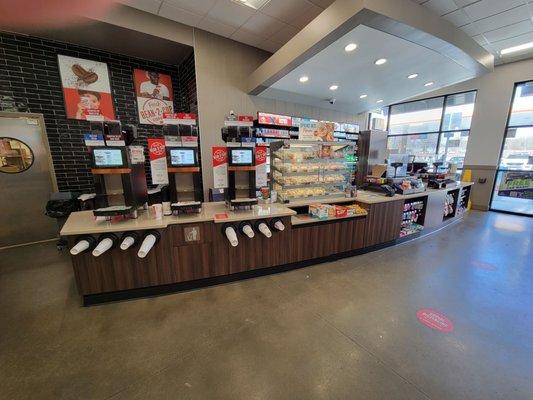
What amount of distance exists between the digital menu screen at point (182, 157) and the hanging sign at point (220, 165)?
0.26 meters

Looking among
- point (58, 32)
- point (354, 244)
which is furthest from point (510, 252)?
point (58, 32)

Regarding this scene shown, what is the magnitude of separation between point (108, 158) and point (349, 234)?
3.33m

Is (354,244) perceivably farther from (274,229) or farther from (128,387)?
(128,387)

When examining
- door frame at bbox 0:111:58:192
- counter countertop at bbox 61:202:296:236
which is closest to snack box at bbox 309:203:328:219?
counter countertop at bbox 61:202:296:236

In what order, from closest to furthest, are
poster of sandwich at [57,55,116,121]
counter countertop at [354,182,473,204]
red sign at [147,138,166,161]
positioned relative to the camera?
red sign at [147,138,166,161]
counter countertop at [354,182,473,204]
poster of sandwich at [57,55,116,121]

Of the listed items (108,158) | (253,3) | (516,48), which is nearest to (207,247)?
(108,158)

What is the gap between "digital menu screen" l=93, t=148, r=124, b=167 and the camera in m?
2.15

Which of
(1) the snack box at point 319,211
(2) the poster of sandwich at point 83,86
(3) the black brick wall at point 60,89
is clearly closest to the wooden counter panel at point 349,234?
(1) the snack box at point 319,211

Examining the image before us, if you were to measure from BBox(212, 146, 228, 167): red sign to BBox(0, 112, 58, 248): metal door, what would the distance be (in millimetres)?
3898

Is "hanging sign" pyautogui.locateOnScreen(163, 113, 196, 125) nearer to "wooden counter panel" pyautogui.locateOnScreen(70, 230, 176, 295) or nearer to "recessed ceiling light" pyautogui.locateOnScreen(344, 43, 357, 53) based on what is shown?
"wooden counter panel" pyautogui.locateOnScreen(70, 230, 176, 295)

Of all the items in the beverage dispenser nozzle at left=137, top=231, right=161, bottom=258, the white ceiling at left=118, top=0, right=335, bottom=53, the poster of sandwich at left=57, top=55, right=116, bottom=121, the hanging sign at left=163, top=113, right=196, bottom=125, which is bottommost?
the beverage dispenser nozzle at left=137, top=231, right=161, bottom=258

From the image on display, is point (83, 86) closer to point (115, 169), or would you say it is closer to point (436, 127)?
point (115, 169)

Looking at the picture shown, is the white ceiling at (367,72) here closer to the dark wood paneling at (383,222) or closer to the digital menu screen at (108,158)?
the dark wood paneling at (383,222)

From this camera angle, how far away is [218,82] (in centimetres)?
448
